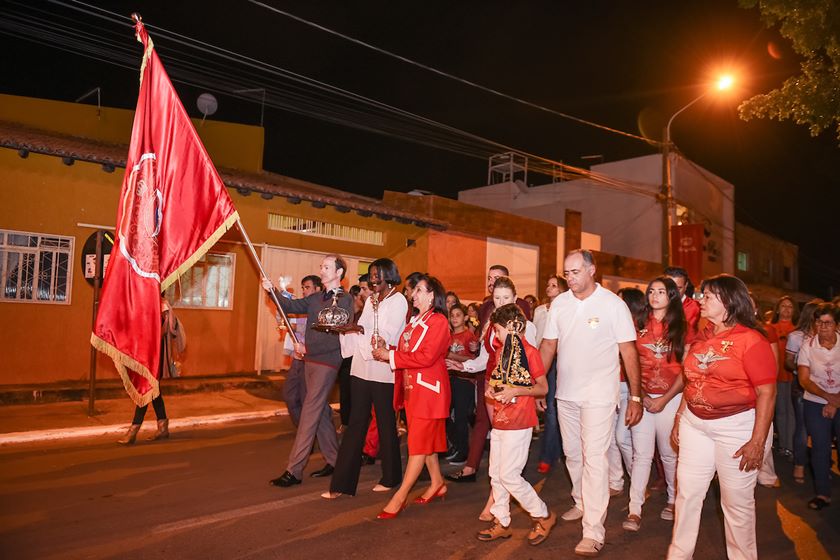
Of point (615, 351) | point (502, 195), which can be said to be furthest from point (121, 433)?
point (502, 195)

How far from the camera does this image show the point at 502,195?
32.8 metres

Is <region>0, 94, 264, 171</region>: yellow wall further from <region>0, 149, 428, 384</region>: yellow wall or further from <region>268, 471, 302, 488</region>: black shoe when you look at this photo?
<region>268, 471, 302, 488</region>: black shoe

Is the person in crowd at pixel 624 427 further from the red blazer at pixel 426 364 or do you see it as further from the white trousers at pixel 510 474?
the red blazer at pixel 426 364

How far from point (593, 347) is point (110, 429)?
6.50m

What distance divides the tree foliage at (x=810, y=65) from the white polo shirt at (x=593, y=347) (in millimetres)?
7611

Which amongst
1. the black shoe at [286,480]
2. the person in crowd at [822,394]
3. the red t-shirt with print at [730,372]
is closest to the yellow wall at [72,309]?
the black shoe at [286,480]

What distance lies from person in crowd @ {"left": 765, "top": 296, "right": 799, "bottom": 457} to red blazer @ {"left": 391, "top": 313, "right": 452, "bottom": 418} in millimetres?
4614

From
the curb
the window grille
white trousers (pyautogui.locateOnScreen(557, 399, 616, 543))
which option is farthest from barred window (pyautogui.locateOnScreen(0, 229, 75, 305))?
white trousers (pyautogui.locateOnScreen(557, 399, 616, 543))

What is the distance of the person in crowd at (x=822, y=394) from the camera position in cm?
574

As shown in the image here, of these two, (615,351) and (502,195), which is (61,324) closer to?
(615,351)

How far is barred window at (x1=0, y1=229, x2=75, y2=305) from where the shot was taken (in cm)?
1024

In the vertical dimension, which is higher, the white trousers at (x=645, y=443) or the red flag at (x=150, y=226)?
the red flag at (x=150, y=226)

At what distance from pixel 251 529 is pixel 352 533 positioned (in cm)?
77

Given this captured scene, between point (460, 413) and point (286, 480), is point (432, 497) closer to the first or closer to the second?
point (286, 480)
